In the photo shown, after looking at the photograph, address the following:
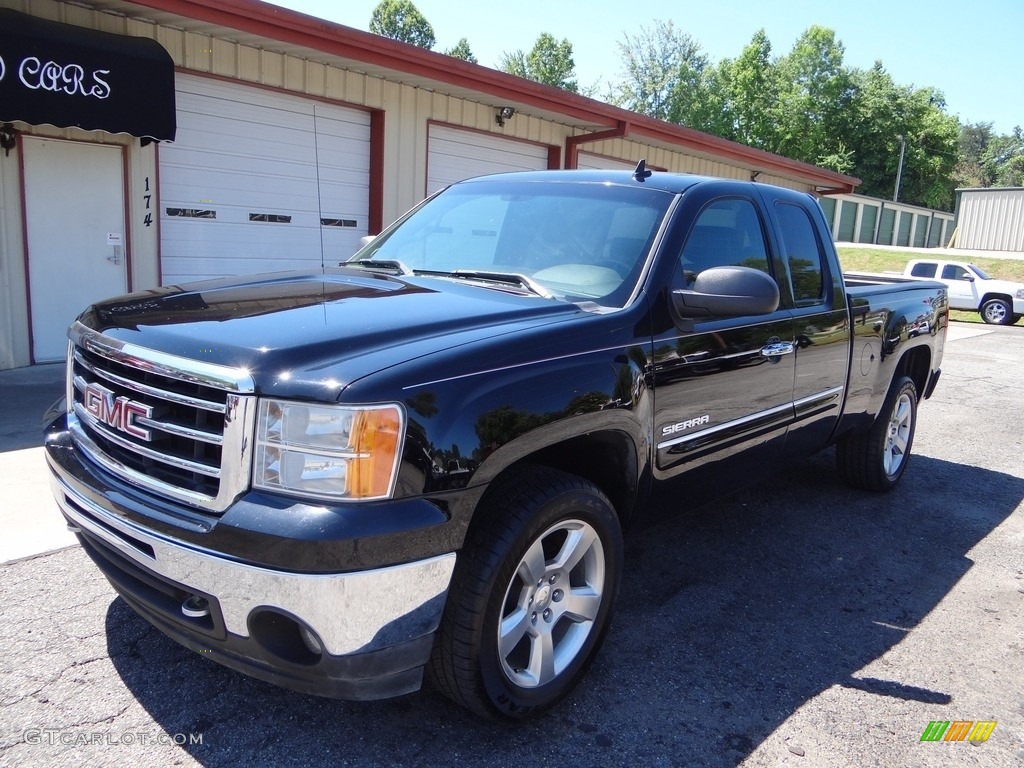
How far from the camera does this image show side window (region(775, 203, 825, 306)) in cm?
414

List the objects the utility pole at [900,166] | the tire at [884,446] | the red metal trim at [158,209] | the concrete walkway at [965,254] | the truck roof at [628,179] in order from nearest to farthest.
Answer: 1. the truck roof at [628,179]
2. the tire at [884,446]
3. the red metal trim at [158,209]
4. the concrete walkway at [965,254]
5. the utility pole at [900,166]

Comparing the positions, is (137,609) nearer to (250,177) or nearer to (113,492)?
(113,492)

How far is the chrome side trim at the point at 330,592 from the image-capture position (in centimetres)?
211

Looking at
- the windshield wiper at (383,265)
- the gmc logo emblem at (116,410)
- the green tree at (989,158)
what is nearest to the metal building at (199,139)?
the windshield wiper at (383,265)

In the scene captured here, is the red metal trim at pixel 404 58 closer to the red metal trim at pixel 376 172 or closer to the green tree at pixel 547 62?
the red metal trim at pixel 376 172

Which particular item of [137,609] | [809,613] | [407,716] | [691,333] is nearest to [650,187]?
[691,333]

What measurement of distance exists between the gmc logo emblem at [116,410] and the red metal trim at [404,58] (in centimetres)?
573

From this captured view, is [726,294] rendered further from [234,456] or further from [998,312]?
[998,312]

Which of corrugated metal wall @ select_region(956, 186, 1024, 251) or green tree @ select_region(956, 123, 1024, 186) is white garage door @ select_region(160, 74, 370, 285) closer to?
corrugated metal wall @ select_region(956, 186, 1024, 251)

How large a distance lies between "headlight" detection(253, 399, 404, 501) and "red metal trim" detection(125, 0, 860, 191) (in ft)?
21.1

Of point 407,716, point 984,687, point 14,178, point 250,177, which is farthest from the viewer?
point 250,177

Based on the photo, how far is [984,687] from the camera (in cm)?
317

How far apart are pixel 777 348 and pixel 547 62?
66.0 meters

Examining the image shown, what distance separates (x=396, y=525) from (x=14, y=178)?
7.22 m
